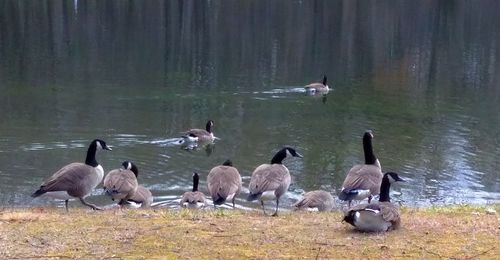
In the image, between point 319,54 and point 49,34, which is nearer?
point 319,54

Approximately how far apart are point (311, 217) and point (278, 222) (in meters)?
0.94

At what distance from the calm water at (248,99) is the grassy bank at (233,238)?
7.34 meters

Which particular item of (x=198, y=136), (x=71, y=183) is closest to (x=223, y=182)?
(x=71, y=183)

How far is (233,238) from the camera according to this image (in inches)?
343

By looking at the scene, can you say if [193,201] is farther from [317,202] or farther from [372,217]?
[372,217]

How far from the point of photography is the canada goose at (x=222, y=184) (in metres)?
14.3

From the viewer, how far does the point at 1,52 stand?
4606 cm

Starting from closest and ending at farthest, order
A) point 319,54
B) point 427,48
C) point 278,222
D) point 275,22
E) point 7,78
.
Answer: point 278,222 < point 7,78 < point 319,54 < point 427,48 < point 275,22

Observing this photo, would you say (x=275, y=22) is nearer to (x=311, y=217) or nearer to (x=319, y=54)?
(x=319, y=54)

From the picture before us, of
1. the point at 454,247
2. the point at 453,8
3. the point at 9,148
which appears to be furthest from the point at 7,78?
the point at 453,8

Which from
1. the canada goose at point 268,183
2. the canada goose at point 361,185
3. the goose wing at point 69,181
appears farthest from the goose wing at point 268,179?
the goose wing at point 69,181

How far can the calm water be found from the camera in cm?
2094

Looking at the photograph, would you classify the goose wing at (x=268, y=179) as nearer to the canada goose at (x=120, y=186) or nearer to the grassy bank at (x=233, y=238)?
the canada goose at (x=120, y=186)

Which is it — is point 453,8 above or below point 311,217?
above
